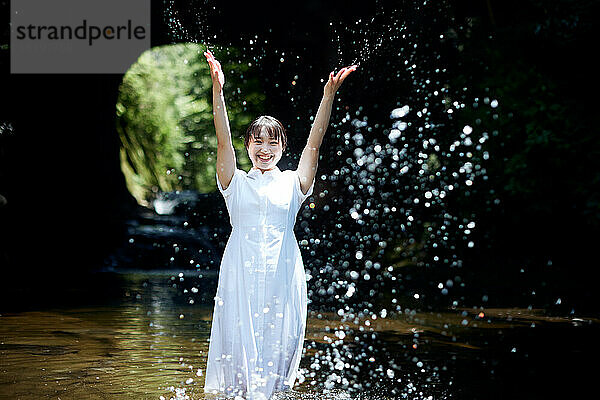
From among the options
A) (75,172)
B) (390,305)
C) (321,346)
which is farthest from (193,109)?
(321,346)

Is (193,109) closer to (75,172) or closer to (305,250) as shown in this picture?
(75,172)

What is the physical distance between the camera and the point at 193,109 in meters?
36.7

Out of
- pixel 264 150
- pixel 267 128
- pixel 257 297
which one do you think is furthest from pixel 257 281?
pixel 267 128

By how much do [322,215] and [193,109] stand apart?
19.2 m

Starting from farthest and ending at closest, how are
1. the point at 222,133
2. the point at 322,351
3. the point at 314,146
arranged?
1. the point at 322,351
2. the point at 314,146
3. the point at 222,133

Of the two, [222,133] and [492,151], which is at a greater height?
[492,151]

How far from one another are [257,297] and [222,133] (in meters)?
0.90

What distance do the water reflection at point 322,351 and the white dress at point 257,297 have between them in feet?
1.86

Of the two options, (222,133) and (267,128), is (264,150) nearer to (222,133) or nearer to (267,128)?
(267,128)

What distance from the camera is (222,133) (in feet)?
13.6

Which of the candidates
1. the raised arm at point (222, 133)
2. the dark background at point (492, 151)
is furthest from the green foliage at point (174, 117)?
the raised arm at point (222, 133)

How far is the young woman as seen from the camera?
4.20 m

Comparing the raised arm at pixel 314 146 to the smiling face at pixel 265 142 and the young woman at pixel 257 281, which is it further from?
the smiling face at pixel 265 142

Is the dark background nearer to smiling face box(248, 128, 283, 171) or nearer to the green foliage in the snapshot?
smiling face box(248, 128, 283, 171)
